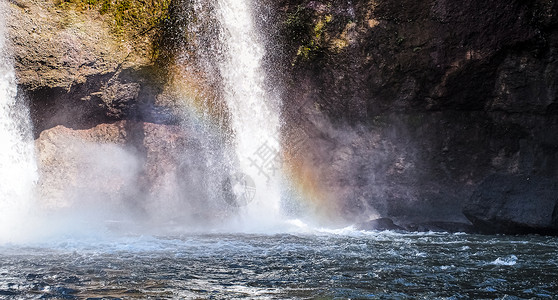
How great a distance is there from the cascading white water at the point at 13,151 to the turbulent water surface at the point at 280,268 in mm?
4073

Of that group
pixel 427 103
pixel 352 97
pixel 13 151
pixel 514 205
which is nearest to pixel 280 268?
pixel 514 205

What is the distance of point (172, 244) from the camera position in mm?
9664

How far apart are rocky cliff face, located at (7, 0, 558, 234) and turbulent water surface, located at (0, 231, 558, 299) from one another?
4.34 m

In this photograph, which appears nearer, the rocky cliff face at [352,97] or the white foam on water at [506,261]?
the white foam on water at [506,261]

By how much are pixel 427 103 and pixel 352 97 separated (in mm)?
2043

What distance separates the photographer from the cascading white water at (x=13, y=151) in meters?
13.0

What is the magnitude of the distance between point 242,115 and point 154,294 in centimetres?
953

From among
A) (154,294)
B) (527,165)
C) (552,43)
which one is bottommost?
(154,294)

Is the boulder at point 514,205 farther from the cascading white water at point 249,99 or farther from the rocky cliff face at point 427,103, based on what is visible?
the cascading white water at point 249,99

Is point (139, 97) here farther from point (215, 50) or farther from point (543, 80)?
point (543, 80)

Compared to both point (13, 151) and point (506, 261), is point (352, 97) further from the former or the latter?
point (13, 151)

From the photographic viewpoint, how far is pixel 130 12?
45.6 feet

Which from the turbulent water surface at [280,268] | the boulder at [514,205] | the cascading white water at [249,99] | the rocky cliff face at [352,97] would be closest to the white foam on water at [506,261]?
the turbulent water surface at [280,268]

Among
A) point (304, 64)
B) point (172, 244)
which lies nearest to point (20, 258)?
point (172, 244)
